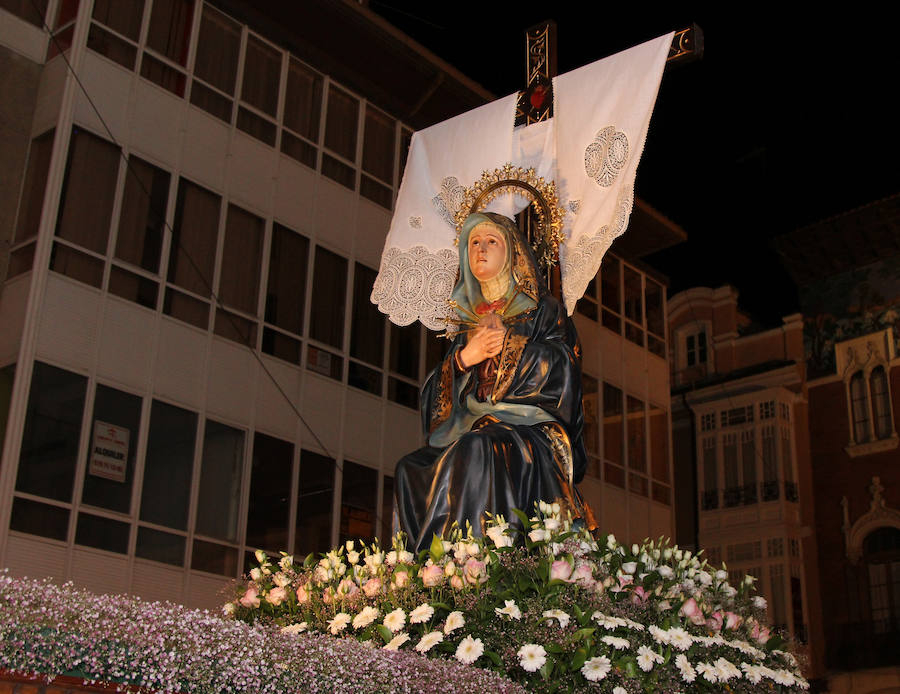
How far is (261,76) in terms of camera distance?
17828 millimetres

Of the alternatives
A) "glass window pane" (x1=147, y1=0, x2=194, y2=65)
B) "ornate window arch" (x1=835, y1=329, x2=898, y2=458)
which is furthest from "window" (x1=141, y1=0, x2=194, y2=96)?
"ornate window arch" (x1=835, y1=329, x2=898, y2=458)

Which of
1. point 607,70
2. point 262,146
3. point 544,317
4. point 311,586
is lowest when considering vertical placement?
point 311,586

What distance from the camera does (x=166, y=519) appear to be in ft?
47.5

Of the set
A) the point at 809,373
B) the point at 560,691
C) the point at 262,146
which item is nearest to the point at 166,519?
the point at 262,146

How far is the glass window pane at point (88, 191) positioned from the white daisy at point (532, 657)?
11402mm

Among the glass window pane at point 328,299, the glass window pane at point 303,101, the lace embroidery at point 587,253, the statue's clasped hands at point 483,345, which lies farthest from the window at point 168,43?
the statue's clasped hands at point 483,345

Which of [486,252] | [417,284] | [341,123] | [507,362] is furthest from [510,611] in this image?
[341,123]

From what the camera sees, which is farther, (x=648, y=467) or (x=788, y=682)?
(x=648, y=467)

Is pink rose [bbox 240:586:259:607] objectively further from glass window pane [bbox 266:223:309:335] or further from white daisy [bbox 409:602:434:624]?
glass window pane [bbox 266:223:309:335]

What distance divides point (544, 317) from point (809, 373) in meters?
25.8

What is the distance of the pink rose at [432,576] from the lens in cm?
505

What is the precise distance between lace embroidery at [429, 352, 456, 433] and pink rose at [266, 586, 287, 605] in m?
1.59

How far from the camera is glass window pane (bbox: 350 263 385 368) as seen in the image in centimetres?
1786

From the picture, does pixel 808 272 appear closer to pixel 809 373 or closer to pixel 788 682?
pixel 809 373
